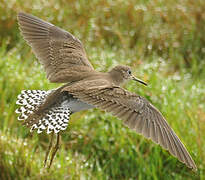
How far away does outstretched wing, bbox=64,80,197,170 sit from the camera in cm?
339

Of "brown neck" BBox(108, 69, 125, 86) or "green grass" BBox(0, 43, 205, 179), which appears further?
"green grass" BBox(0, 43, 205, 179)

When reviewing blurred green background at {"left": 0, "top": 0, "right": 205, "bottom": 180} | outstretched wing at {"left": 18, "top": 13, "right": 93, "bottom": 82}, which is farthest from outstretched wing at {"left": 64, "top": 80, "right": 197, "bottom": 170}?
blurred green background at {"left": 0, "top": 0, "right": 205, "bottom": 180}

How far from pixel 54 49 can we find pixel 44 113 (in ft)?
2.51

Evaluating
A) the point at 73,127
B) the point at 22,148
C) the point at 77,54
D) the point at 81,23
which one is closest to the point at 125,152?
the point at 73,127

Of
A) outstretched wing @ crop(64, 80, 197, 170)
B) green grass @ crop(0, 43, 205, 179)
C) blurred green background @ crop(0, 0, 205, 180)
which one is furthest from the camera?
blurred green background @ crop(0, 0, 205, 180)

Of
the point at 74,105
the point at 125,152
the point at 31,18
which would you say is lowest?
the point at 125,152

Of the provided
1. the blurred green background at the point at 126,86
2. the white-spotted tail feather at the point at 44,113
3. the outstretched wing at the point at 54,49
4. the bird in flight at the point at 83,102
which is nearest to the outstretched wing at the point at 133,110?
the bird in flight at the point at 83,102

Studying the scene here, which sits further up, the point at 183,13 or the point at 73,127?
the point at 183,13

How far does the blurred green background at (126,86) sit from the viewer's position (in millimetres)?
4820

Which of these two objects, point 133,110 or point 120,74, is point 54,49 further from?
point 133,110

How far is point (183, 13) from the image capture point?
25.8 ft

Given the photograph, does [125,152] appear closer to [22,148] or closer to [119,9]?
[22,148]

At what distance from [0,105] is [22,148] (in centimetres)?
87

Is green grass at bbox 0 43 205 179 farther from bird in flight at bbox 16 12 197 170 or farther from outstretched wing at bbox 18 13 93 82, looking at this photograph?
bird in flight at bbox 16 12 197 170
